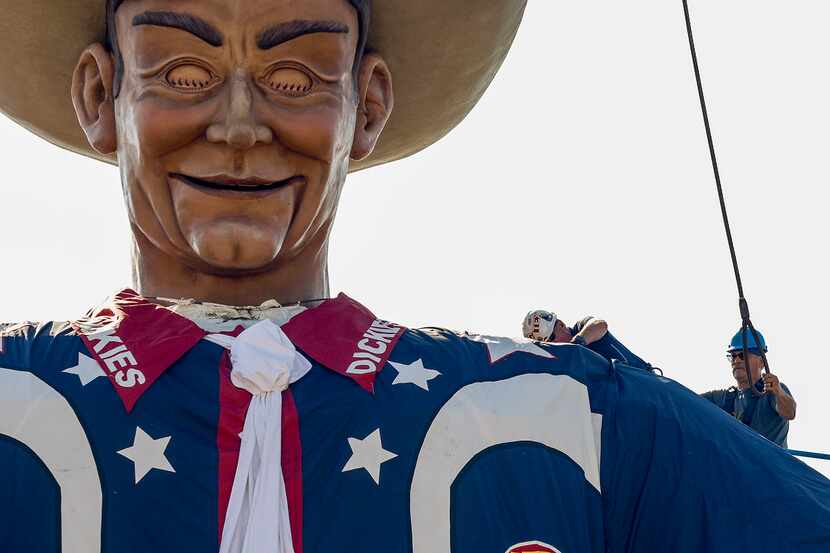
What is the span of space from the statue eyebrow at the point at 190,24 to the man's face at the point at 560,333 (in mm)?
3246

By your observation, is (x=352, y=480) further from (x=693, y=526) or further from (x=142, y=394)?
(x=693, y=526)

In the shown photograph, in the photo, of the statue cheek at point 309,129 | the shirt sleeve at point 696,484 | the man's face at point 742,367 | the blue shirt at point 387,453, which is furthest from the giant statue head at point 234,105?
the man's face at point 742,367

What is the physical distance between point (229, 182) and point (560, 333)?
3.22 m

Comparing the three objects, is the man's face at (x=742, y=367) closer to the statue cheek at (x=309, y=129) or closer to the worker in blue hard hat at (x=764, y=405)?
the worker in blue hard hat at (x=764, y=405)

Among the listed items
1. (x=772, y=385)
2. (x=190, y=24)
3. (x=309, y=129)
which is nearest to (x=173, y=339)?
(x=309, y=129)

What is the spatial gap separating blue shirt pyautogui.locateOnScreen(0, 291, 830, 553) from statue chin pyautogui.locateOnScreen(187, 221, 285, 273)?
20 centimetres

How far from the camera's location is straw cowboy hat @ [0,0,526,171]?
4.27 m

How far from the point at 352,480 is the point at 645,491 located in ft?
2.23

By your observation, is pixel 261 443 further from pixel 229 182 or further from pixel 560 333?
pixel 560 333

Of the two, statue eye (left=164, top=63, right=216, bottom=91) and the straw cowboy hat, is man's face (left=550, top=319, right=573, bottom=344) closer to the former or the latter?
the straw cowboy hat

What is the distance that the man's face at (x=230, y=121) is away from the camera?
374cm

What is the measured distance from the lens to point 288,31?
3.81 m

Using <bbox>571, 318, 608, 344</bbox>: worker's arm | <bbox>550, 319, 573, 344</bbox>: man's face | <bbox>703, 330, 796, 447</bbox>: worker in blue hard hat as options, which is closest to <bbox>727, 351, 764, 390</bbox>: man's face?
<bbox>703, 330, 796, 447</bbox>: worker in blue hard hat

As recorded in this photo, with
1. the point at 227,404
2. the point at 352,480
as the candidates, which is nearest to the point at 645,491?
the point at 352,480
